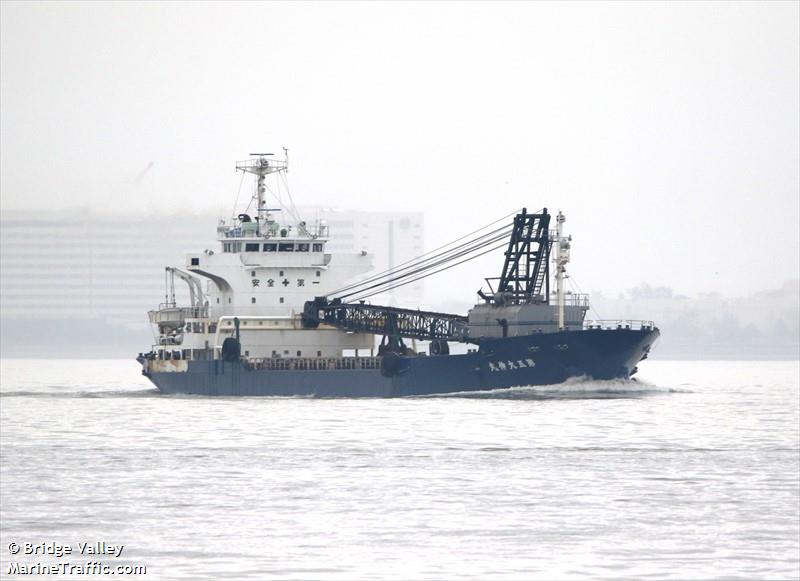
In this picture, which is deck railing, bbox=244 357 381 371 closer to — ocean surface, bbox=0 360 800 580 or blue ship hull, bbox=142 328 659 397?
blue ship hull, bbox=142 328 659 397

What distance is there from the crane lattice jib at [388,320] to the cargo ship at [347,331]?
2.9 inches

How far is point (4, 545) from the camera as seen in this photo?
34875 mm

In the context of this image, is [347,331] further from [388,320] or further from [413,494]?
[413,494]

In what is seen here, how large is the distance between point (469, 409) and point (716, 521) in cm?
3533

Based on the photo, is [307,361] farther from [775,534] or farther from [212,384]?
[775,534]

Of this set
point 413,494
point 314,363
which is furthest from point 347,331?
point 413,494

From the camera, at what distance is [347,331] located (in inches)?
3484

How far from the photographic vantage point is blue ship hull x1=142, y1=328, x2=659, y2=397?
80.4 metres

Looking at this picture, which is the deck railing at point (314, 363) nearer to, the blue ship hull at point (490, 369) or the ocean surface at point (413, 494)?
the blue ship hull at point (490, 369)

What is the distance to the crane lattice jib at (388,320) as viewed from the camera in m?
85.6

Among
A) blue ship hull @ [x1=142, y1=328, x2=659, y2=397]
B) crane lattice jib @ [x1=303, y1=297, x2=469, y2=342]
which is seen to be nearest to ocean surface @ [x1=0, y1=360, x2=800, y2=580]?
blue ship hull @ [x1=142, y1=328, x2=659, y2=397]

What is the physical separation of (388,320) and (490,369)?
7.23 metres

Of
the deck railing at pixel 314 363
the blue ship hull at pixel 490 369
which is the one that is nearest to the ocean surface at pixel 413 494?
the blue ship hull at pixel 490 369

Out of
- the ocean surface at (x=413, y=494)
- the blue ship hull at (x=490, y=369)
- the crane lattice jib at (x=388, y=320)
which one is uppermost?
the crane lattice jib at (x=388, y=320)
